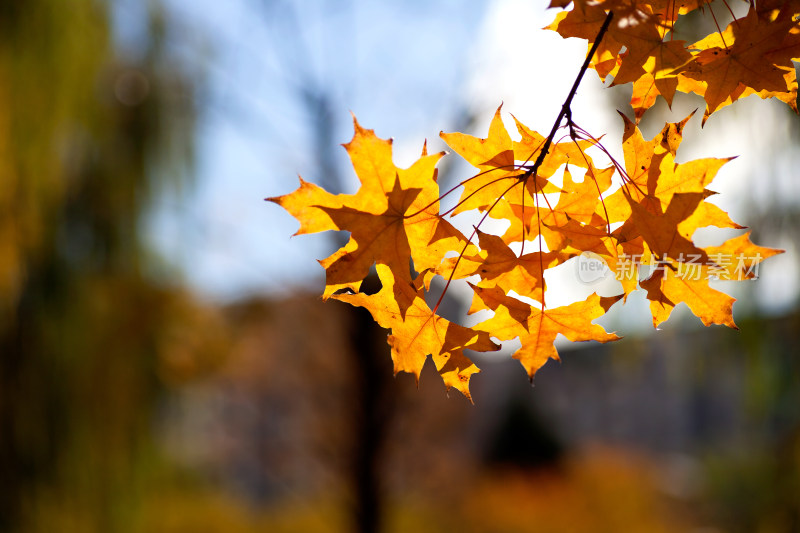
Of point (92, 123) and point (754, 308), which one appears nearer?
point (754, 308)

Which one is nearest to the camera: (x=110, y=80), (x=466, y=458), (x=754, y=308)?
(x=754, y=308)

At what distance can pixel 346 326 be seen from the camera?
2145 millimetres

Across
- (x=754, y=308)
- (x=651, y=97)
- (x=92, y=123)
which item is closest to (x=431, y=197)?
(x=651, y=97)

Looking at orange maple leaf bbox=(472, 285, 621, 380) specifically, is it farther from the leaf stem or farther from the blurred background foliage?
the blurred background foliage

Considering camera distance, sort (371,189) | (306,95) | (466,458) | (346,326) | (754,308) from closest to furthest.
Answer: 1. (371,189)
2. (754,308)
3. (306,95)
4. (346,326)
5. (466,458)

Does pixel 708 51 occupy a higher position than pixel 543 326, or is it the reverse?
pixel 708 51

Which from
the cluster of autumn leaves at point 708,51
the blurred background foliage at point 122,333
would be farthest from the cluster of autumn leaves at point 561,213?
the blurred background foliage at point 122,333

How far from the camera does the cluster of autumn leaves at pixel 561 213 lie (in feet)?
1.21

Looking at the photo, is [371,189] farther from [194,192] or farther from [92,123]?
[194,192]

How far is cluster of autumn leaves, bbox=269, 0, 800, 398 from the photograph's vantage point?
1.21 feet

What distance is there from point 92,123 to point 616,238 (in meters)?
2.16

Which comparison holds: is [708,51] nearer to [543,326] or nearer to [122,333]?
[543,326]

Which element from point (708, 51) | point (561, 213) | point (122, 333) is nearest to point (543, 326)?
point (561, 213)

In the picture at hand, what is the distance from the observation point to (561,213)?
425 mm
